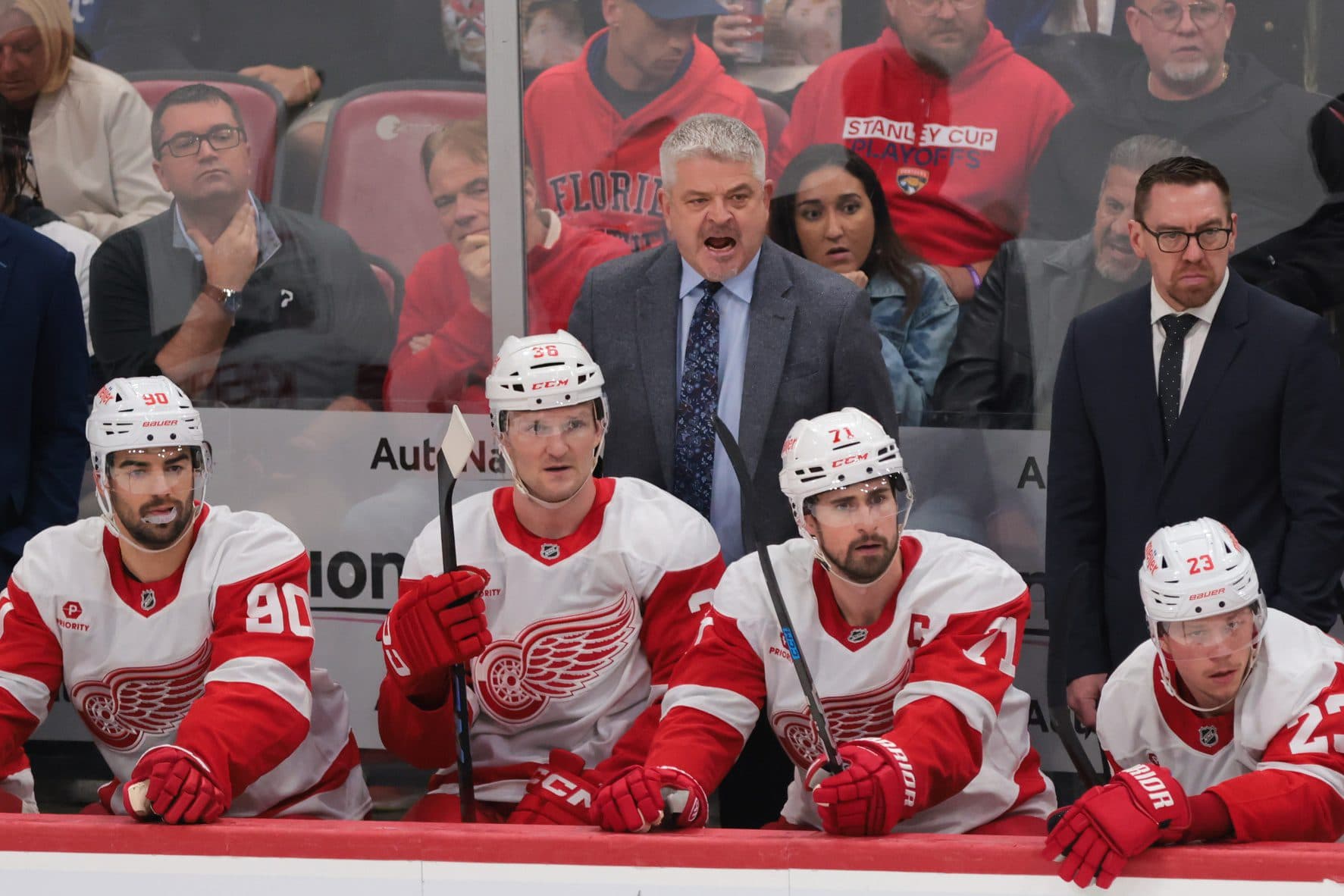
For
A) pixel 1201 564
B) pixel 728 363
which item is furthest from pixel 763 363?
pixel 1201 564

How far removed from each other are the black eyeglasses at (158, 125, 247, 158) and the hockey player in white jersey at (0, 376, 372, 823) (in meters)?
1.42

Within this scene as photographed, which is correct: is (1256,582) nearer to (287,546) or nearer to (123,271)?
(287,546)

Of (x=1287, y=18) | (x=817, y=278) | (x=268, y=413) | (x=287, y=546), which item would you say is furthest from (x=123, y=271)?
Result: (x=1287, y=18)

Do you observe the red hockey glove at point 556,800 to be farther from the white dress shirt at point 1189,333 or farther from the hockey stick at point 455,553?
the white dress shirt at point 1189,333

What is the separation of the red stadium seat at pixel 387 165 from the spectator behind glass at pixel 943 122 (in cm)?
90

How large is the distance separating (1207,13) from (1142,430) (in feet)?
3.84

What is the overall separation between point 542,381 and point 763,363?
1.89 feet

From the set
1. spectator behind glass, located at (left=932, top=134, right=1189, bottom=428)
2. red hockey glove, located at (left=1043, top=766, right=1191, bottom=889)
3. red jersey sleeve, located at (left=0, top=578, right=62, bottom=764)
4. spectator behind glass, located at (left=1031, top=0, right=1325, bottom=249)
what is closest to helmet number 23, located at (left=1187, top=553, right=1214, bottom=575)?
red hockey glove, located at (left=1043, top=766, right=1191, bottom=889)

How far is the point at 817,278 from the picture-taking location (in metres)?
3.37

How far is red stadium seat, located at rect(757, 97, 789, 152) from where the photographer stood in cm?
388

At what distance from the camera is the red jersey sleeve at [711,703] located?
2557mm

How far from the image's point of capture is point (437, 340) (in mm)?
4113

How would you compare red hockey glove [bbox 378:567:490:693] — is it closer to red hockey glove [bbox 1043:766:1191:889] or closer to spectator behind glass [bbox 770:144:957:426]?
red hockey glove [bbox 1043:766:1191:889]

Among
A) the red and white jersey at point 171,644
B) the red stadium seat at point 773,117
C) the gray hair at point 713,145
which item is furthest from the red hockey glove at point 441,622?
the red stadium seat at point 773,117
